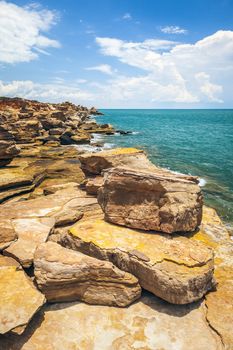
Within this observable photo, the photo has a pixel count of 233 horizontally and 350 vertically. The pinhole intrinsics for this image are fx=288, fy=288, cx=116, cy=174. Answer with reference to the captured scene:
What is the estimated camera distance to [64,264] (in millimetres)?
6691

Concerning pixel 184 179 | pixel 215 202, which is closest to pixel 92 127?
pixel 215 202

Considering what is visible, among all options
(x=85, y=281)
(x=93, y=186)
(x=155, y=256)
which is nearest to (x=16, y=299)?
(x=85, y=281)

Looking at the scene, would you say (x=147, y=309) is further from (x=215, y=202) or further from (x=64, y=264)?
(x=215, y=202)

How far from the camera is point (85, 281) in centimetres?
674

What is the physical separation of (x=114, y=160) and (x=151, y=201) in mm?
4841

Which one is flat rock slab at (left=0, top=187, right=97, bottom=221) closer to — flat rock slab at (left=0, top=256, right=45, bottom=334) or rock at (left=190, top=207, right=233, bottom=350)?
flat rock slab at (left=0, top=256, right=45, bottom=334)

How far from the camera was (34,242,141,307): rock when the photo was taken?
258 inches

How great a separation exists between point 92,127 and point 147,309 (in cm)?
6264

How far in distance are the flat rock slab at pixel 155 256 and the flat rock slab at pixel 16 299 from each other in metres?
1.66

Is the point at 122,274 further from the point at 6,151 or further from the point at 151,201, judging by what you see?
the point at 6,151

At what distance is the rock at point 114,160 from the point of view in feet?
41.3

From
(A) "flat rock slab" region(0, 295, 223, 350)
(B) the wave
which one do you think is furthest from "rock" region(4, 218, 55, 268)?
(B) the wave

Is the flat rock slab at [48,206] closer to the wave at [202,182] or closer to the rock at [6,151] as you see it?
the rock at [6,151]

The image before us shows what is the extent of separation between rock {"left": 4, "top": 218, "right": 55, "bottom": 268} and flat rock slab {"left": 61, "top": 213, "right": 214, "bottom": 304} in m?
0.77
